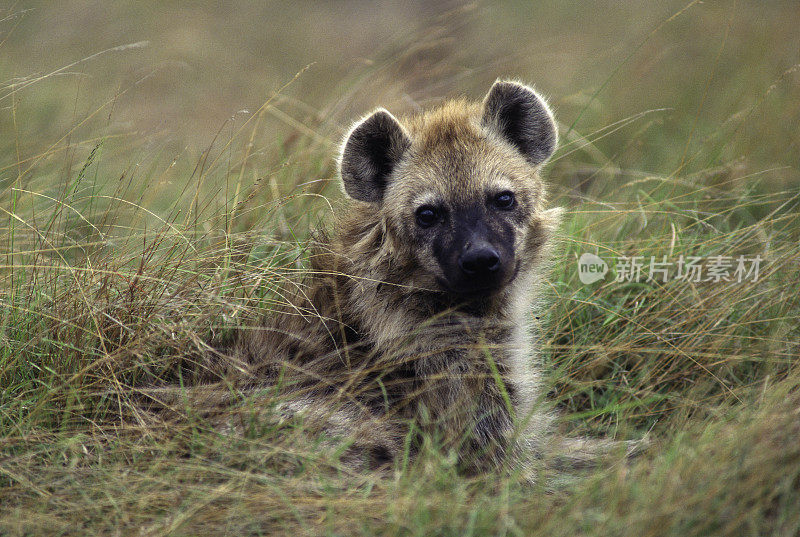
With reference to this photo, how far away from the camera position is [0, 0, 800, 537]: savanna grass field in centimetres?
213

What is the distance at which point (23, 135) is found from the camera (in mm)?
5016

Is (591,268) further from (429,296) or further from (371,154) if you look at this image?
(371,154)

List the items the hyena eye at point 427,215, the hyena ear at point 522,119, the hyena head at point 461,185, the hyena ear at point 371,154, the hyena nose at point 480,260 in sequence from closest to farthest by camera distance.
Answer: the hyena nose at point 480,260 → the hyena head at point 461,185 → the hyena eye at point 427,215 → the hyena ear at point 371,154 → the hyena ear at point 522,119

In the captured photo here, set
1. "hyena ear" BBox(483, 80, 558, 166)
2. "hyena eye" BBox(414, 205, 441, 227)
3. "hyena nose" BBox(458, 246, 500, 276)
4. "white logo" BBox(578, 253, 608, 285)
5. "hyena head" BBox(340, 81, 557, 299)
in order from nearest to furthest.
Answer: "hyena nose" BBox(458, 246, 500, 276) → "hyena head" BBox(340, 81, 557, 299) → "hyena eye" BBox(414, 205, 441, 227) → "hyena ear" BBox(483, 80, 558, 166) → "white logo" BBox(578, 253, 608, 285)

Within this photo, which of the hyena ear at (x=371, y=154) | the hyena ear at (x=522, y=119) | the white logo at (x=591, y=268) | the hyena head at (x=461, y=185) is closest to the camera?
the hyena head at (x=461, y=185)

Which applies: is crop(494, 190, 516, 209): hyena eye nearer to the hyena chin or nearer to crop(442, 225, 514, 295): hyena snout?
the hyena chin

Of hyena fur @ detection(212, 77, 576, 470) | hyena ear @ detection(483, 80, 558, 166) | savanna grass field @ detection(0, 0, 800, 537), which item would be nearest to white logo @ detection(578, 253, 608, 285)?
savanna grass field @ detection(0, 0, 800, 537)

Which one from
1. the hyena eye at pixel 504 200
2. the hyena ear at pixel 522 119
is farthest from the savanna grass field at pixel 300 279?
the hyena eye at pixel 504 200

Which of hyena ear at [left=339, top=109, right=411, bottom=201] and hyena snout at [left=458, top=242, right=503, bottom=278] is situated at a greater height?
hyena ear at [left=339, top=109, right=411, bottom=201]

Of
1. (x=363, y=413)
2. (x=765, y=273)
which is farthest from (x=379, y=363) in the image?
(x=765, y=273)

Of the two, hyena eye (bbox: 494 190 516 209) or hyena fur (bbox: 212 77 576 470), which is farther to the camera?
hyena eye (bbox: 494 190 516 209)

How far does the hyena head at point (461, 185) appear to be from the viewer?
2832 millimetres

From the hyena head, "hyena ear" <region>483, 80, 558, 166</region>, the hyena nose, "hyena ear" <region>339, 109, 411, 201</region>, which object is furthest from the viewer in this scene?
"hyena ear" <region>483, 80, 558, 166</region>

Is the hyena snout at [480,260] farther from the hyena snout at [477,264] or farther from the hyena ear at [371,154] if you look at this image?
the hyena ear at [371,154]
